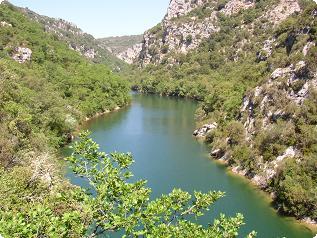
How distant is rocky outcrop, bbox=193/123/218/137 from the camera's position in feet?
254

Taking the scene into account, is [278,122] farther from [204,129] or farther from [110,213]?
[110,213]

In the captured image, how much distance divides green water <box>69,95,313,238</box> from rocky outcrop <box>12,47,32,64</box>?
73.1 feet

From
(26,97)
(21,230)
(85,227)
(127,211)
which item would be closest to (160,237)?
(127,211)

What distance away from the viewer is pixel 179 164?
60.8 m

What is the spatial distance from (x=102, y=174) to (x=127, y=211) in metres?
1.66

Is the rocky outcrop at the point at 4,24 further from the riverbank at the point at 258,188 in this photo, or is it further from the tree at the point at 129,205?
the tree at the point at 129,205

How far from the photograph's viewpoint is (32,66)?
101m

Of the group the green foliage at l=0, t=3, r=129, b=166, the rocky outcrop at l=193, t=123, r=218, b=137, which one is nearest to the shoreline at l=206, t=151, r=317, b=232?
the rocky outcrop at l=193, t=123, r=218, b=137

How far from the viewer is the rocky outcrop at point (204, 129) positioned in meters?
77.4

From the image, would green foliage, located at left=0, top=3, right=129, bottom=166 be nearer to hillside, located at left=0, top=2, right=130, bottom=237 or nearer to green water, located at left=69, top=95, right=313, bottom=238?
hillside, located at left=0, top=2, right=130, bottom=237

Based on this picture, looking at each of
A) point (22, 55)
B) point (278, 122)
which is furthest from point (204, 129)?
point (22, 55)

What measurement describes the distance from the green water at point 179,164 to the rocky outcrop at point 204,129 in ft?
5.38

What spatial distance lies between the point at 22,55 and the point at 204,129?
4808 centimetres

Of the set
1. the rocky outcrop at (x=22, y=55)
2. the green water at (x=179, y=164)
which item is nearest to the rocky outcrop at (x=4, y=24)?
the rocky outcrop at (x=22, y=55)
